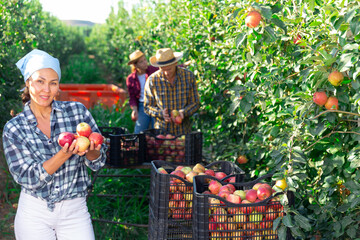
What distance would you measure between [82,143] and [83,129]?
141 millimetres

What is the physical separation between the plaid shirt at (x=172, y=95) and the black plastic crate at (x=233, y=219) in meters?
2.24

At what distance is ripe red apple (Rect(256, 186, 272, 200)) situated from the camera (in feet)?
7.23

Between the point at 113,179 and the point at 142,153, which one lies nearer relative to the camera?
the point at 142,153

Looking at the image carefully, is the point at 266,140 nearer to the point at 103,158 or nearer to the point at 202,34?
the point at 103,158

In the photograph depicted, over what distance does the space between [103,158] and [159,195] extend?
14.7 inches

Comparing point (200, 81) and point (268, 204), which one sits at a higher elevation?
point (200, 81)

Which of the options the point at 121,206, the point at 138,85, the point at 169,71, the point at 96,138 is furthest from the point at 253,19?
the point at 138,85

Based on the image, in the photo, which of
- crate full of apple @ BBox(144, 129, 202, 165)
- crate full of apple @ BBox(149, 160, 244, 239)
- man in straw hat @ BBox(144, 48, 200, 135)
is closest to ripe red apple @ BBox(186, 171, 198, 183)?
crate full of apple @ BBox(149, 160, 244, 239)

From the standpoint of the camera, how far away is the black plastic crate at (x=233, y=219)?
2.06 meters

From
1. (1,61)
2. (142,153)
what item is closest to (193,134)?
(142,153)

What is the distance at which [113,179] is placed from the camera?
495cm

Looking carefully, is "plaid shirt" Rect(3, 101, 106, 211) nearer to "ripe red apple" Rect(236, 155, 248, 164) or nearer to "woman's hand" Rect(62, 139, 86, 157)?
"woman's hand" Rect(62, 139, 86, 157)

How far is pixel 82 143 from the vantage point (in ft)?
7.30

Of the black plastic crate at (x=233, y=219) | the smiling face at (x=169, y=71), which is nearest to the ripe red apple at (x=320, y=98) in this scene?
the black plastic crate at (x=233, y=219)
